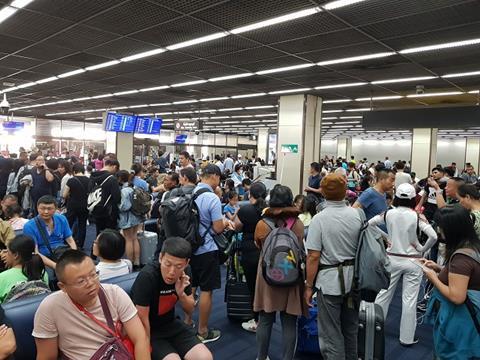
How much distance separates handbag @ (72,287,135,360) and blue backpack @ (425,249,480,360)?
170cm

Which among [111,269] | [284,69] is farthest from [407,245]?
[284,69]

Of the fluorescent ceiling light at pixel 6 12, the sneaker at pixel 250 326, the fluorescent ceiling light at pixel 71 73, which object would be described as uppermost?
the fluorescent ceiling light at pixel 6 12

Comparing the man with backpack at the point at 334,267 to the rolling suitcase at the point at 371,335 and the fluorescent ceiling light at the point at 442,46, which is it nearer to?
the rolling suitcase at the point at 371,335

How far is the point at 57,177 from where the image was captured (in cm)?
616

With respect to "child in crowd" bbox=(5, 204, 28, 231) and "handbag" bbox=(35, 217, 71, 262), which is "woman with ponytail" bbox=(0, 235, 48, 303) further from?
"child in crowd" bbox=(5, 204, 28, 231)

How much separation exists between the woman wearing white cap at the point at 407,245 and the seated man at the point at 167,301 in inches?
75.8

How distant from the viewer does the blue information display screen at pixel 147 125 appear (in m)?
14.1

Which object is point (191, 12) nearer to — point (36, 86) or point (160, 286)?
point (160, 286)

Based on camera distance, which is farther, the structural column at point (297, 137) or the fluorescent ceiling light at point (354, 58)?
the structural column at point (297, 137)

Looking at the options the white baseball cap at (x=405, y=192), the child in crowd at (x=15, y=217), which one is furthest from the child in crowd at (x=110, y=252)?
the white baseball cap at (x=405, y=192)

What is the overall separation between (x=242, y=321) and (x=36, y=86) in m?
10.5

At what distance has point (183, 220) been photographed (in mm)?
3174

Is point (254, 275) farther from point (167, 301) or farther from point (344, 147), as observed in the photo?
point (344, 147)

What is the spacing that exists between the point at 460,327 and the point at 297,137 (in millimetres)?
8244
